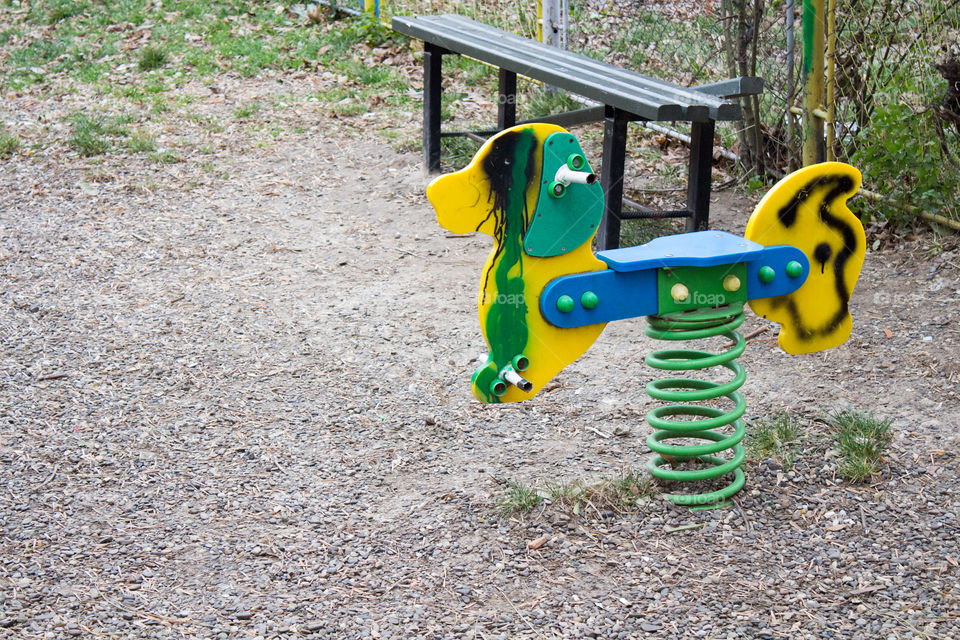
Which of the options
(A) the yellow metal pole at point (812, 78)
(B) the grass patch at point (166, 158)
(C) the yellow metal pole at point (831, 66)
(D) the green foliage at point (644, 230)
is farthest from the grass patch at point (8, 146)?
(C) the yellow metal pole at point (831, 66)

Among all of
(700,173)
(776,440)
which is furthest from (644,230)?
(776,440)

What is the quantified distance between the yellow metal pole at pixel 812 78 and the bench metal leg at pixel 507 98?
1.95 m

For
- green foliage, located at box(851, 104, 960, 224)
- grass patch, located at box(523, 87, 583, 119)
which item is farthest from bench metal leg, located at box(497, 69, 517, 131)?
green foliage, located at box(851, 104, 960, 224)

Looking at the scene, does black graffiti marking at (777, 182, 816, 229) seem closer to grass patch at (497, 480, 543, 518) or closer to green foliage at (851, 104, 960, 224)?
grass patch at (497, 480, 543, 518)

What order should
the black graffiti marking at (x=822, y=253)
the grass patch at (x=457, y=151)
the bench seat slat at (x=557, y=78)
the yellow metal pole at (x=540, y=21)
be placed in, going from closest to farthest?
the black graffiti marking at (x=822, y=253) → the bench seat slat at (x=557, y=78) → the grass patch at (x=457, y=151) → the yellow metal pole at (x=540, y=21)

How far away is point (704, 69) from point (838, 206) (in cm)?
378

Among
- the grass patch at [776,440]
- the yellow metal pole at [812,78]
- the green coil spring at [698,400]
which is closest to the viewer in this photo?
the green coil spring at [698,400]

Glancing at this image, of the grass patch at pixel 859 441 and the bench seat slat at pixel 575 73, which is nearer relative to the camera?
the grass patch at pixel 859 441

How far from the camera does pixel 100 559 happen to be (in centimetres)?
276

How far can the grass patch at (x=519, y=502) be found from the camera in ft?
9.50

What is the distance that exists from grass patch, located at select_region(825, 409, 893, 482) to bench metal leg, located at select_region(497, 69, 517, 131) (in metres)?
3.38

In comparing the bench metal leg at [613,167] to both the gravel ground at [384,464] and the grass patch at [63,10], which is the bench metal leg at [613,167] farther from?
the grass patch at [63,10]

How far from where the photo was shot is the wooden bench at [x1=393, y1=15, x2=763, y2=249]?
160 inches

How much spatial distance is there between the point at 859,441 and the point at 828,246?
65cm
